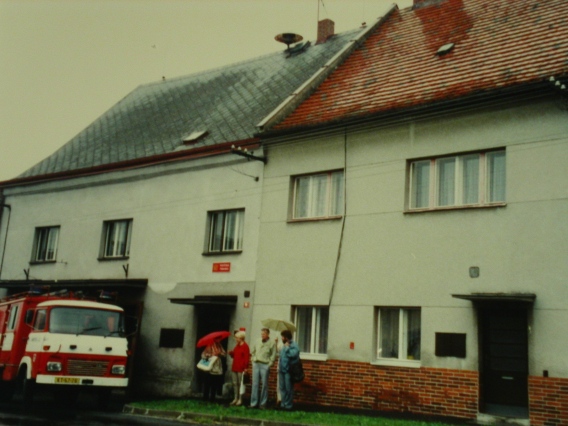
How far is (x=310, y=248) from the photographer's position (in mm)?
17641

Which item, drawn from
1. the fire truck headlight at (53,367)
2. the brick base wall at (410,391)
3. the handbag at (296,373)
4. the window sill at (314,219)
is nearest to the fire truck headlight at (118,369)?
the fire truck headlight at (53,367)

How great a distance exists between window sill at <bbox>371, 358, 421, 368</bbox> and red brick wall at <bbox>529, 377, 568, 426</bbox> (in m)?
2.57

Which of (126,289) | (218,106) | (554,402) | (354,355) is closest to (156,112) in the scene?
(218,106)

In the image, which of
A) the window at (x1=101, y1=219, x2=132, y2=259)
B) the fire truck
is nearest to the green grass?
the fire truck

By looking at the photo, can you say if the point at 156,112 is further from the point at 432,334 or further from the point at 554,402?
the point at 554,402

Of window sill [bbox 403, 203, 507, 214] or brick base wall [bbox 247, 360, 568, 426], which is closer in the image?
brick base wall [bbox 247, 360, 568, 426]

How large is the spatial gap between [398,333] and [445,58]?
276 inches

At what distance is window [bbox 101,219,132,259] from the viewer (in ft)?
75.5

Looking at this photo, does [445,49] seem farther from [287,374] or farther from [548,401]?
[548,401]

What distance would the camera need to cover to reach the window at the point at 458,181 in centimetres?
1498

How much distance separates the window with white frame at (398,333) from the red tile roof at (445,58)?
15.3 feet

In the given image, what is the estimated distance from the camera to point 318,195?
18125mm

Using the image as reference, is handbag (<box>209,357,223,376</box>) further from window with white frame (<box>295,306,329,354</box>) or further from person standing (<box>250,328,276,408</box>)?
window with white frame (<box>295,306,329,354</box>)

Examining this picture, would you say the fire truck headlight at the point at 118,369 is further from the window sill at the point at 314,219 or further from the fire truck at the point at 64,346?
the window sill at the point at 314,219
